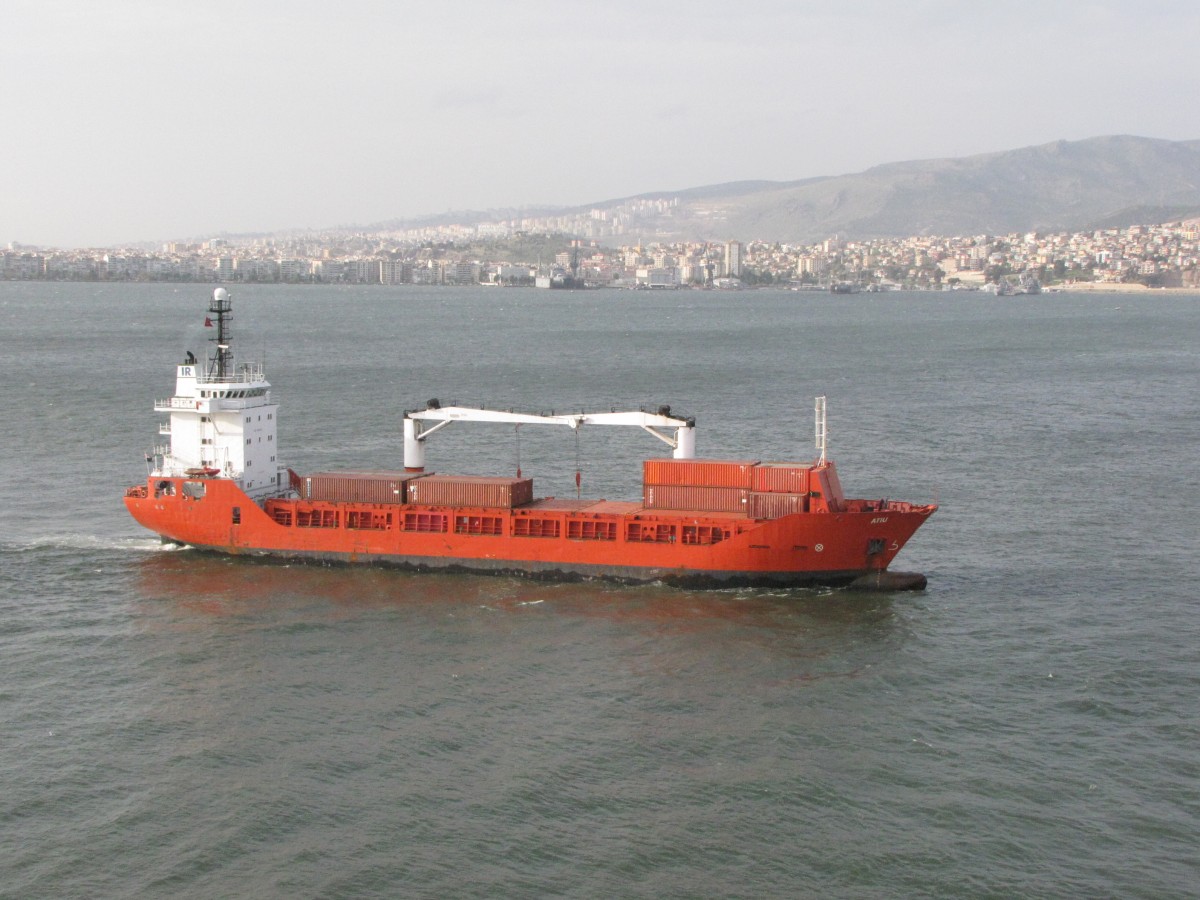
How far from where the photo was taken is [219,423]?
128 feet

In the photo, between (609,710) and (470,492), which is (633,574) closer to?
(470,492)

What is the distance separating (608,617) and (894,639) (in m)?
7.20

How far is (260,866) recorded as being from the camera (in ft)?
65.9

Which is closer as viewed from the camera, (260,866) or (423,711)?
(260,866)

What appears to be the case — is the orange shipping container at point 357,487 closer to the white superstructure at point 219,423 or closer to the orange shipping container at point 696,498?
the white superstructure at point 219,423

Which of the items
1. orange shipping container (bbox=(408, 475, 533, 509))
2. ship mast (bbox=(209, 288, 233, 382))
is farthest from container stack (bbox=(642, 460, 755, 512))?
ship mast (bbox=(209, 288, 233, 382))

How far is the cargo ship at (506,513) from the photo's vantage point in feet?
112

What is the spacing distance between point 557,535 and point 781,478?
6563mm

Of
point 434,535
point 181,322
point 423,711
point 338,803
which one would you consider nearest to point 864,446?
point 434,535

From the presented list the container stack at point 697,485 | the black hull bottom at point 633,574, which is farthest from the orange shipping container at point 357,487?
the container stack at point 697,485

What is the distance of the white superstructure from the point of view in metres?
38.6

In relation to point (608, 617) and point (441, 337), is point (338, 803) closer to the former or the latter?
point (608, 617)

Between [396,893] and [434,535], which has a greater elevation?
[434,535]

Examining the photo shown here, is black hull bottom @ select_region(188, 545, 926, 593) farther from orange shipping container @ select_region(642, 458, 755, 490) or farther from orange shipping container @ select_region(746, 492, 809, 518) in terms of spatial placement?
orange shipping container @ select_region(642, 458, 755, 490)
